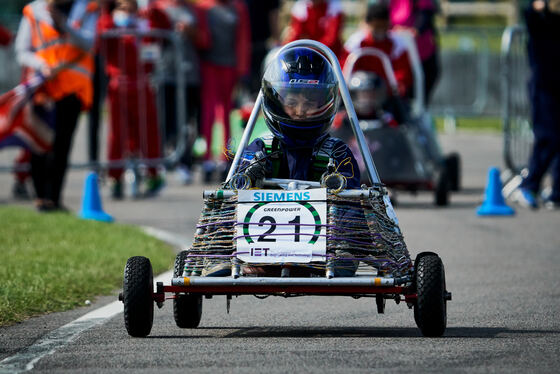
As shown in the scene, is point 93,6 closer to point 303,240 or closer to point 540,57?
point 540,57

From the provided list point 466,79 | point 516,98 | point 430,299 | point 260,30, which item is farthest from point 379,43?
point 466,79

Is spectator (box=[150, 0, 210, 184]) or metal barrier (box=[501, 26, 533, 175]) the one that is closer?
metal barrier (box=[501, 26, 533, 175])

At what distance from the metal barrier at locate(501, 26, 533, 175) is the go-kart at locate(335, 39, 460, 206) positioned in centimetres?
106

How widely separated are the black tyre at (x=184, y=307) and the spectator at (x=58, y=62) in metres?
6.51

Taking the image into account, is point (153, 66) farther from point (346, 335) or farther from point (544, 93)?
point (346, 335)

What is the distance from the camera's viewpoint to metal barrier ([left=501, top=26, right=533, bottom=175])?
50.2 ft

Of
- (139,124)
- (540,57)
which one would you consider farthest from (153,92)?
(540,57)

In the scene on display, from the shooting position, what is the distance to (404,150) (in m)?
13.9

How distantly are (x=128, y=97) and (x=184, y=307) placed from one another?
9.19 m

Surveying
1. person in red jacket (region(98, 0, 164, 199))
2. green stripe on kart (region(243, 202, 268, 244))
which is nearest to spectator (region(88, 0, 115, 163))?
person in red jacket (region(98, 0, 164, 199))

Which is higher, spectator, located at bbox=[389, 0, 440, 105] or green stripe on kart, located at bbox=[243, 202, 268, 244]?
spectator, located at bbox=[389, 0, 440, 105]

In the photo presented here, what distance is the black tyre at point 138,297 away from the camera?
6.41 m

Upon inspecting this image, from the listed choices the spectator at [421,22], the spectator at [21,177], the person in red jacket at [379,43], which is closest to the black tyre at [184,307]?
the person in red jacket at [379,43]

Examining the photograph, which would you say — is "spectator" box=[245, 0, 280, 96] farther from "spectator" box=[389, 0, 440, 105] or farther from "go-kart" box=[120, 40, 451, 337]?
"go-kart" box=[120, 40, 451, 337]
